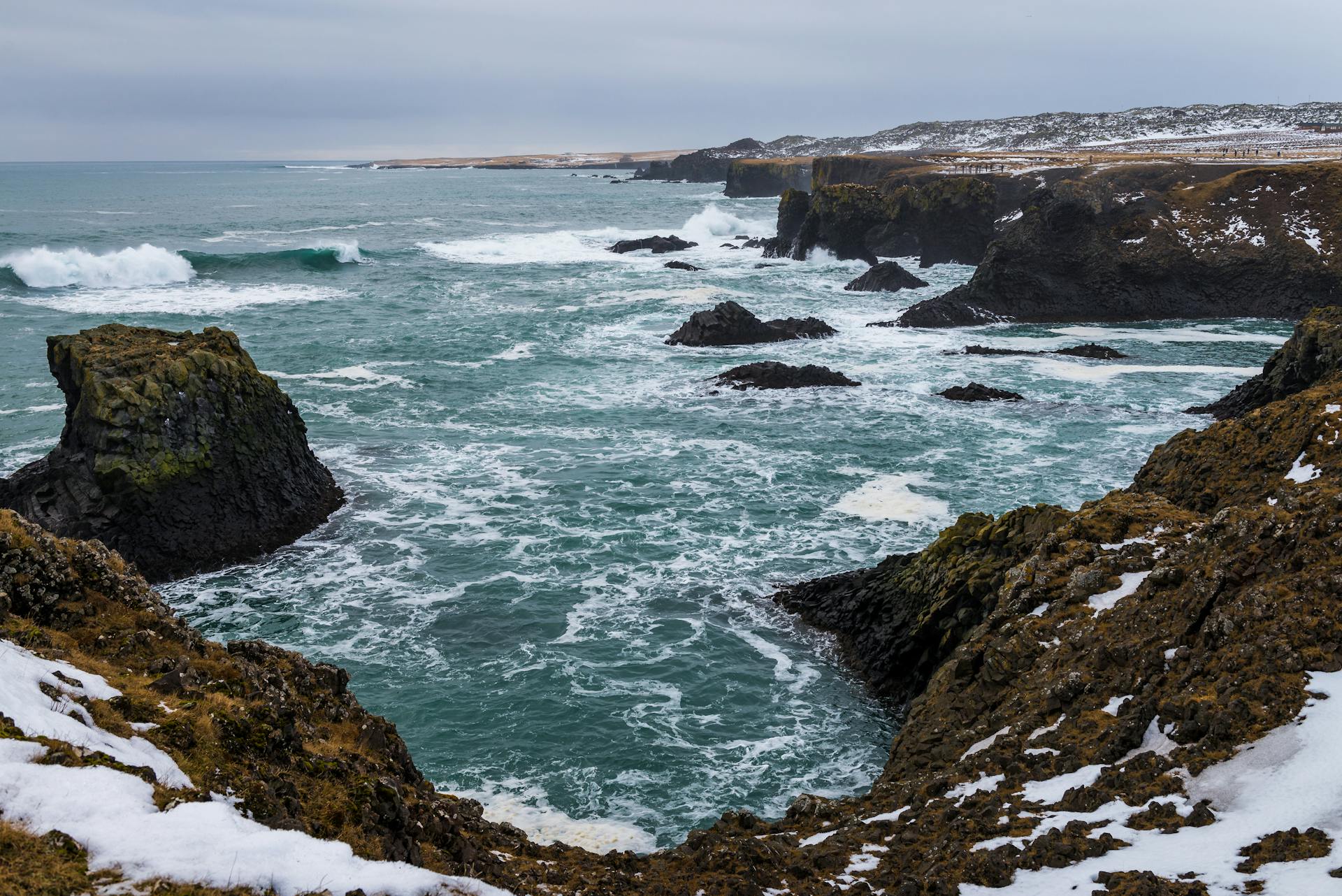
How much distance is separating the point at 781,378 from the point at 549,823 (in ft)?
95.6

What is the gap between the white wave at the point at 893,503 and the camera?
88.9ft

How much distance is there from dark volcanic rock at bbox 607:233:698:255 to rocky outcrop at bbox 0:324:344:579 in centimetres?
6839

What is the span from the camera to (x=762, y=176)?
178 m

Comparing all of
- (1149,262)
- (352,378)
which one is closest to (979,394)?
(352,378)

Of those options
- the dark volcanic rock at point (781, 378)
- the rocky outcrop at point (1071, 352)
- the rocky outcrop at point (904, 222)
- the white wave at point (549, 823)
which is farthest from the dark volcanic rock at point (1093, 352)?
the white wave at point (549, 823)

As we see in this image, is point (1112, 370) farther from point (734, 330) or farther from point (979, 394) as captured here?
point (734, 330)

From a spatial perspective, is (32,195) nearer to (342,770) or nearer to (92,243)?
(92,243)

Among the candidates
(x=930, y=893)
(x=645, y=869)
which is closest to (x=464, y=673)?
(x=645, y=869)

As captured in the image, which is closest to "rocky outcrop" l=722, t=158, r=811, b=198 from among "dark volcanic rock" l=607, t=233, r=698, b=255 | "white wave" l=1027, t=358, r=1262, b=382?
"dark volcanic rock" l=607, t=233, r=698, b=255

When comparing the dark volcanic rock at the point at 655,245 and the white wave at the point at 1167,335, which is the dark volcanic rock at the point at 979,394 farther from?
the dark volcanic rock at the point at 655,245

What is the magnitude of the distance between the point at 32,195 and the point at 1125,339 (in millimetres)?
186049

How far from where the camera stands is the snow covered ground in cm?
701

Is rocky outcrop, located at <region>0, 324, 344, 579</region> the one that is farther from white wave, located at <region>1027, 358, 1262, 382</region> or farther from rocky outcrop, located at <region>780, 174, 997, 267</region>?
rocky outcrop, located at <region>780, 174, 997, 267</region>

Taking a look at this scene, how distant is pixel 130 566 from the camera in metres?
12.3
